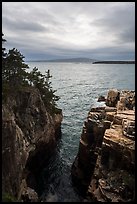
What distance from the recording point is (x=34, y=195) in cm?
3400

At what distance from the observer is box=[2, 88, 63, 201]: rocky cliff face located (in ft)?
91.8

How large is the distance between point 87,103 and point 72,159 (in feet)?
156

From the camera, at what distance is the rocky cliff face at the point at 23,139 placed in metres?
28.0

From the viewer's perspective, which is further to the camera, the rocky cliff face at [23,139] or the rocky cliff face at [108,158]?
the rocky cliff face at [108,158]

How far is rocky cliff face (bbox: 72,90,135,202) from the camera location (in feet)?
99.6

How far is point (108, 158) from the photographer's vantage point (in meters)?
34.4

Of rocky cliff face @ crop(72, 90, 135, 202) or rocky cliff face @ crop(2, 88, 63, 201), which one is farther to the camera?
rocky cliff face @ crop(72, 90, 135, 202)

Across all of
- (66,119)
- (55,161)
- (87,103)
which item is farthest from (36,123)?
(87,103)

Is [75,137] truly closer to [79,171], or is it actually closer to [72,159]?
[72,159]

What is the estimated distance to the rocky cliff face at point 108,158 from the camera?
30.3 m

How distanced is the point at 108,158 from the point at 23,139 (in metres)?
11.6

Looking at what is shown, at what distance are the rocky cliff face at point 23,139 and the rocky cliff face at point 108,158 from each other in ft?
24.4

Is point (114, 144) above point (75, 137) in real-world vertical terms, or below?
above

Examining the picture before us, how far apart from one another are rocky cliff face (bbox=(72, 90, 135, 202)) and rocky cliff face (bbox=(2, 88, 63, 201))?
743cm
